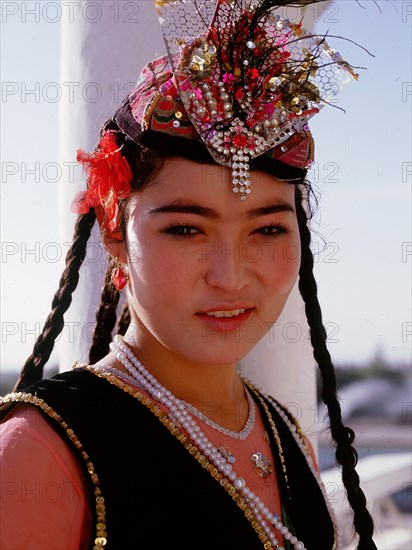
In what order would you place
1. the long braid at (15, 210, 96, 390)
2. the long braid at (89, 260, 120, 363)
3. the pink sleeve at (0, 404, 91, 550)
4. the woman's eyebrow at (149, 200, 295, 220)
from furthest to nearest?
1. the long braid at (89, 260, 120, 363)
2. the long braid at (15, 210, 96, 390)
3. the woman's eyebrow at (149, 200, 295, 220)
4. the pink sleeve at (0, 404, 91, 550)

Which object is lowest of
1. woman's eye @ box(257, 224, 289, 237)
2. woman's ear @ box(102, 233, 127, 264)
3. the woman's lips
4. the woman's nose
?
the woman's lips

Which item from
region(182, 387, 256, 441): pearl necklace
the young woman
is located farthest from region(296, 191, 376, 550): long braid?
region(182, 387, 256, 441): pearl necklace

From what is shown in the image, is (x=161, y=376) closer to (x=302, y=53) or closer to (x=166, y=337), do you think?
(x=166, y=337)

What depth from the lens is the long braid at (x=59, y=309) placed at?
189 cm

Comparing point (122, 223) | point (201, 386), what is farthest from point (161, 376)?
point (122, 223)

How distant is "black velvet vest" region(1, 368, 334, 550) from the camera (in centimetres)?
147

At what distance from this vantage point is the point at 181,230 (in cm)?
160

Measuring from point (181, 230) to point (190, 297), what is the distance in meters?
0.14

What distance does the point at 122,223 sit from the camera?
1.74m

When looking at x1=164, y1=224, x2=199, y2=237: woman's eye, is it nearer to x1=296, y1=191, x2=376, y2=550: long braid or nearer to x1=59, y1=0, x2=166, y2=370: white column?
x1=296, y1=191, x2=376, y2=550: long braid

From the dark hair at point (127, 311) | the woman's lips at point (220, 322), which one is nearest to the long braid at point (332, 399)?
the dark hair at point (127, 311)

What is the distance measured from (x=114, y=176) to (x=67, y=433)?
583 mm

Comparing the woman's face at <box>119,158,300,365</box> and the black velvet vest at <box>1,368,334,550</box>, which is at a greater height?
the woman's face at <box>119,158,300,365</box>

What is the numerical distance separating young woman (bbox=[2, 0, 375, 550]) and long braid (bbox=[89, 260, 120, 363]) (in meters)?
0.27
